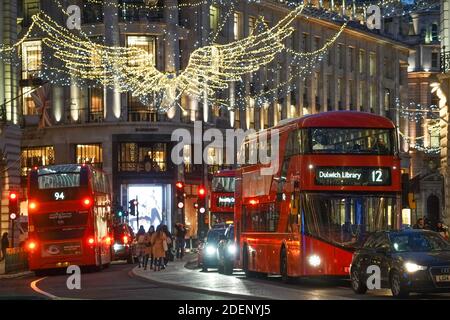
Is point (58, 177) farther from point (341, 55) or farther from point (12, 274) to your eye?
point (341, 55)

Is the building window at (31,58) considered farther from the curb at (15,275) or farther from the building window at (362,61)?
the building window at (362,61)

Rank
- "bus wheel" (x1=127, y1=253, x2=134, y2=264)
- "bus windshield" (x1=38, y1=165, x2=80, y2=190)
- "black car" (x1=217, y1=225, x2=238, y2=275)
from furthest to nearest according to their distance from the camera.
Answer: "bus wheel" (x1=127, y1=253, x2=134, y2=264) < "bus windshield" (x1=38, y1=165, x2=80, y2=190) < "black car" (x1=217, y1=225, x2=238, y2=275)

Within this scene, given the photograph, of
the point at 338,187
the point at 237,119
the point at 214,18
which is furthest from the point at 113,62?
the point at 338,187

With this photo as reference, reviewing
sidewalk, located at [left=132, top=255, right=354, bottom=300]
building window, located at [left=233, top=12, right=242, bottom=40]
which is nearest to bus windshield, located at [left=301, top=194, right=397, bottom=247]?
sidewalk, located at [left=132, top=255, right=354, bottom=300]

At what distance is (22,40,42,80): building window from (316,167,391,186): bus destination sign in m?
50.8

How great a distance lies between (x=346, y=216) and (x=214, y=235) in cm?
1281

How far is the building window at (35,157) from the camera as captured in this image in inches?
3253

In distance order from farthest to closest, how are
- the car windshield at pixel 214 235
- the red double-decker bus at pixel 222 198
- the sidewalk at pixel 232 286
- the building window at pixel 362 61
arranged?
the building window at pixel 362 61, the red double-decker bus at pixel 222 198, the car windshield at pixel 214 235, the sidewalk at pixel 232 286

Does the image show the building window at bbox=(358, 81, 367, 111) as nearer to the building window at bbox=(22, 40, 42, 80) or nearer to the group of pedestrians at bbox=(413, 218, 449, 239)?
the building window at bbox=(22, 40, 42, 80)

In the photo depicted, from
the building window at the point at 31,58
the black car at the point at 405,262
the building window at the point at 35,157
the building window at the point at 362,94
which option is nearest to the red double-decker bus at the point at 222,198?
the building window at the point at 35,157

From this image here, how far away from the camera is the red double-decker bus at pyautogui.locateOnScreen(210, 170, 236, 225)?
66.9 metres

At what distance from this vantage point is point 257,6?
3610 inches

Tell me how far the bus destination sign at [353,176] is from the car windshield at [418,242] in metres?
4.61
